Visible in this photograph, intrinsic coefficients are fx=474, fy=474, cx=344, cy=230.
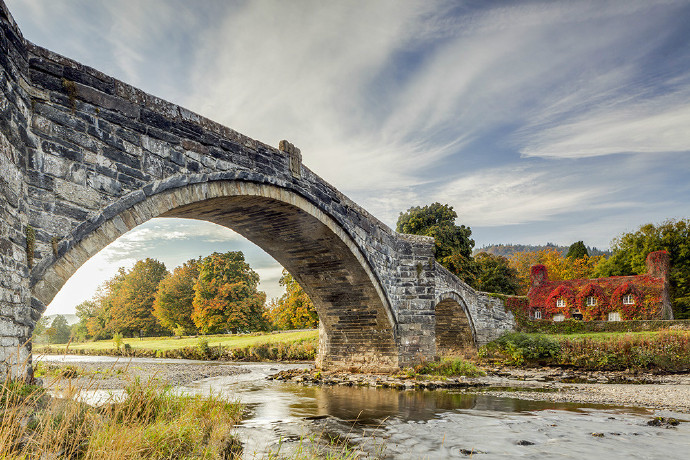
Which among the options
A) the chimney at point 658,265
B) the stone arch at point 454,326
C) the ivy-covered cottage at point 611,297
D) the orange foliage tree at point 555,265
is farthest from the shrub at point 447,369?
the orange foliage tree at point 555,265

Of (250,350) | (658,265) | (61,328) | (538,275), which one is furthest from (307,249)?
(61,328)

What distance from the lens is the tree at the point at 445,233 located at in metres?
28.8

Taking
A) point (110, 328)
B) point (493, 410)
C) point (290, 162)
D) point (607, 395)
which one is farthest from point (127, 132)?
point (110, 328)

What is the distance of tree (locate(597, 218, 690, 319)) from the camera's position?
32.2 meters

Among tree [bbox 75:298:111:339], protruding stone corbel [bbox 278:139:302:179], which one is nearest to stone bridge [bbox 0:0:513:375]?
protruding stone corbel [bbox 278:139:302:179]

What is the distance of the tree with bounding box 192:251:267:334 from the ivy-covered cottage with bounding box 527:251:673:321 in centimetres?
1956

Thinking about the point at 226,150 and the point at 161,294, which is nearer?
the point at 226,150

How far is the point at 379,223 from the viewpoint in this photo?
14.2 m

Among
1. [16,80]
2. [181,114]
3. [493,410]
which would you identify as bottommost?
[493,410]

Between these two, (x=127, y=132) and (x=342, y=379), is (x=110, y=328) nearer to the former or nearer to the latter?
(x=342, y=379)

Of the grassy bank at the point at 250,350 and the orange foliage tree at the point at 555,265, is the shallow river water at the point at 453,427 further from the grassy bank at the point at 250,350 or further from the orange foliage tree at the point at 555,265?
the orange foliage tree at the point at 555,265

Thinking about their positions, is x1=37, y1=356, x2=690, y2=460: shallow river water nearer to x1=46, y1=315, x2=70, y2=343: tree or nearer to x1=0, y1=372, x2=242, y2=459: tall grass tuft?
x1=0, y1=372, x2=242, y2=459: tall grass tuft

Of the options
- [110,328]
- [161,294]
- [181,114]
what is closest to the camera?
[181,114]

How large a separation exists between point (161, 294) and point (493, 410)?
116 feet
